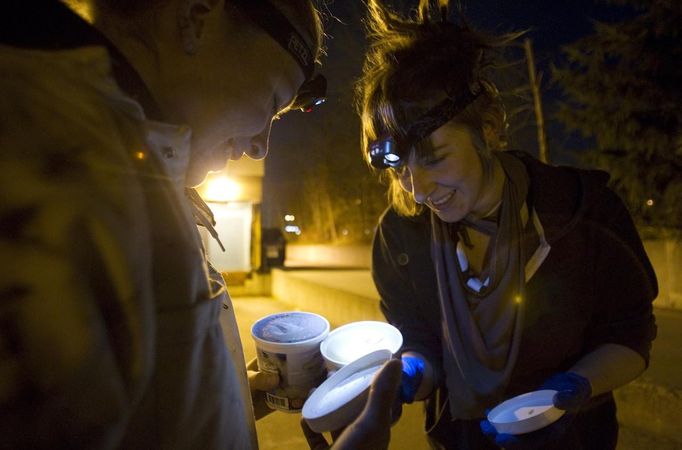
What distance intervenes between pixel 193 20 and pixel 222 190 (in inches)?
350

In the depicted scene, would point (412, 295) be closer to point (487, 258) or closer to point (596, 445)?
point (487, 258)

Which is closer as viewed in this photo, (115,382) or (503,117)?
(115,382)

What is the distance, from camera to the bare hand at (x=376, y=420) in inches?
35.8

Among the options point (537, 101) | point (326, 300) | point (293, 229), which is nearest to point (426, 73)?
point (326, 300)

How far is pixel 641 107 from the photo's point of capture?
7.29 metres

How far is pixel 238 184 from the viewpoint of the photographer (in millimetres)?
9820

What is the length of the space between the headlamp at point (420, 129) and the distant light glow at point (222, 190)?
7812mm

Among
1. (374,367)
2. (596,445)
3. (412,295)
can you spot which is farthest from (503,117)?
(596,445)

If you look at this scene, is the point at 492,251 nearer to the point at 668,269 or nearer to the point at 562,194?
the point at 562,194

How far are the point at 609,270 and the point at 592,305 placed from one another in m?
0.18

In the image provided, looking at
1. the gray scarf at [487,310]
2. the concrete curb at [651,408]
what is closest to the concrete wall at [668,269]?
the concrete curb at [651,408]

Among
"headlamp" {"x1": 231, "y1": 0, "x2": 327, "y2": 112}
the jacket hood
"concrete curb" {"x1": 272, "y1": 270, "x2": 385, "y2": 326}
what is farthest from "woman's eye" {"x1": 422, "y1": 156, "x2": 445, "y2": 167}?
"concrete curb" {"x1": 272, "y1": 270, "x2": 385, "y2": 326}

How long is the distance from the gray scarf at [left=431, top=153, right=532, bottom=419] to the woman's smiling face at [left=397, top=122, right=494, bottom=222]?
15cm

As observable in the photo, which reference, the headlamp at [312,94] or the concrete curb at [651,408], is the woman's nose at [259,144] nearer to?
the headlamp at [312,94]
